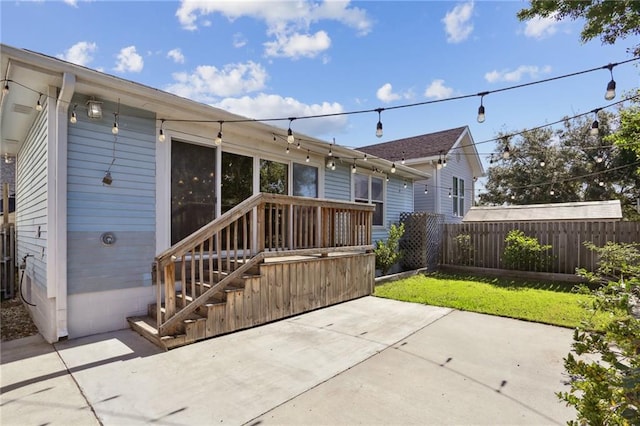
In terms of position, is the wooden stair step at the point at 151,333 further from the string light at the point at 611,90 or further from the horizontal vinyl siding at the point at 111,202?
the string light at the point at 611,90

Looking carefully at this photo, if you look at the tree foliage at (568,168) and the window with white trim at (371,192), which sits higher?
the tree foliage at (568,168)

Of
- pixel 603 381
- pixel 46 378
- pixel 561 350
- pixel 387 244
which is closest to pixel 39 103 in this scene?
pixel 46 378

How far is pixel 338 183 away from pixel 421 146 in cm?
701

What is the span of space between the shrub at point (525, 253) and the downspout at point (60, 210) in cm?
983

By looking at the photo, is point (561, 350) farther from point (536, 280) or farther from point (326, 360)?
point (536, 280)

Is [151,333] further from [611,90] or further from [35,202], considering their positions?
[611,90]

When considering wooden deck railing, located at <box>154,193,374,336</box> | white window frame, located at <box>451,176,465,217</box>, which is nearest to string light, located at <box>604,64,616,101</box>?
wooden deck railing, located at <box>154,193,374,336</box>

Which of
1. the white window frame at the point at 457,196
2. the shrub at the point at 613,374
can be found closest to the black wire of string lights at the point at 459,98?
the shrub at the point at 613,374

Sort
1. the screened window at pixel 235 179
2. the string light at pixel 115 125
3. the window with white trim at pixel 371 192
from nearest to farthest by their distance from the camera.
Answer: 1. the string light at pixel 115 125
2. the screened window at pixel 235 179
3. the window with white trim at pixel 371 192

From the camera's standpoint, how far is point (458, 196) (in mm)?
14672

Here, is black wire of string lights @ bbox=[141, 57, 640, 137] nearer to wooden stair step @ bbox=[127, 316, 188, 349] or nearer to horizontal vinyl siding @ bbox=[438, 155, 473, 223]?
wooden stair step @ bbox=[127, 316, 188, 349]

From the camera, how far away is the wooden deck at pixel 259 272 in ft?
13.3

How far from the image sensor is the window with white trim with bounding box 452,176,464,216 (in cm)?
1429

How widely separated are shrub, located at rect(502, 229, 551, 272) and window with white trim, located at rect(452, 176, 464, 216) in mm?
5209
